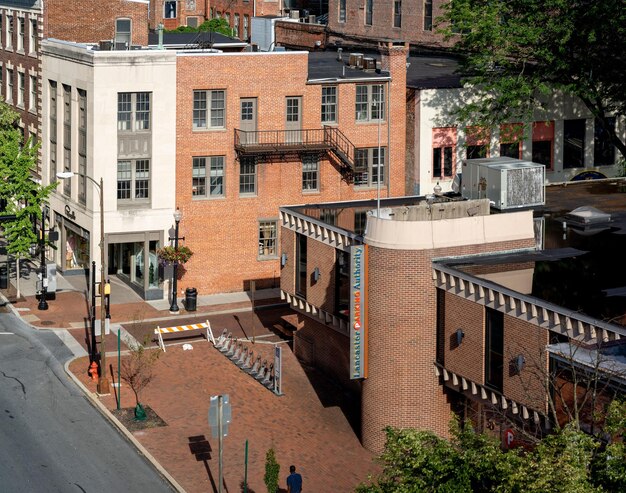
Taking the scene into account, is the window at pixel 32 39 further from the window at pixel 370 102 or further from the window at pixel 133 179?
the window at pixel 370 102

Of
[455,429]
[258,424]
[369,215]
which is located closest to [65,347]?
[258,424]

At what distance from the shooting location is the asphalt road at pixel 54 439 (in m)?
40.2

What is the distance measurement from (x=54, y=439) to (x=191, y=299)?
17003mm

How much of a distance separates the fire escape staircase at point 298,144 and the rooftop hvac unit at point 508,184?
1110 centimetres

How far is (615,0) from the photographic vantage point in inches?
2343

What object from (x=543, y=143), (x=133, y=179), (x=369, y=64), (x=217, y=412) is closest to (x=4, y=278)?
(x=133, y=179)

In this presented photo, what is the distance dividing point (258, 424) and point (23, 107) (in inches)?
1295

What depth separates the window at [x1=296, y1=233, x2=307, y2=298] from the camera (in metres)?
51.4

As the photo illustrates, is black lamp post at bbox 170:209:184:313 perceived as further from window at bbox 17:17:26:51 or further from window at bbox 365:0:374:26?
window at bbox 365:0:374:26

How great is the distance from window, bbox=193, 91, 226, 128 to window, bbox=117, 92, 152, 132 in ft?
7.52

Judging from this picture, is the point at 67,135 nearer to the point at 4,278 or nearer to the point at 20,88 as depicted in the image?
the point at 4,278

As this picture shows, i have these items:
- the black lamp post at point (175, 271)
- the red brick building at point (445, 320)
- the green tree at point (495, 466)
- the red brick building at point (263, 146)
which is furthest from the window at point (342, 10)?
the green tree at point (495, 466)

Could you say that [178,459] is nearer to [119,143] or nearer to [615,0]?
[119,143]

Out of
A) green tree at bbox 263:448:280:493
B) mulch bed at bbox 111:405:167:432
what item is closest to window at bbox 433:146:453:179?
mulch bed at bbox 111:405:167:432
